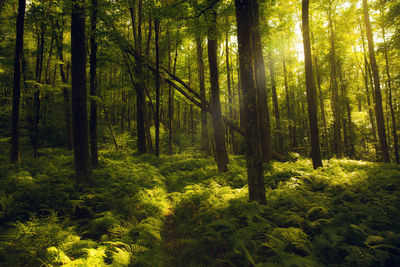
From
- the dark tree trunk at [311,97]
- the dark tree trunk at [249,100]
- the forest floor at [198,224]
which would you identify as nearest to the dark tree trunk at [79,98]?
the forest floor at [198,224]

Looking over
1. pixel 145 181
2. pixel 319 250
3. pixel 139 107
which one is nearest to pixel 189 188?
pixel 145 181

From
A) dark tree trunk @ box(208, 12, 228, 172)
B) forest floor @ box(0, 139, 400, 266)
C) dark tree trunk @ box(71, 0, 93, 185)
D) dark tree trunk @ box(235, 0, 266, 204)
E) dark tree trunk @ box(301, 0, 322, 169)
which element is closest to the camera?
forest floor @ box(0, 139, 400, 266)

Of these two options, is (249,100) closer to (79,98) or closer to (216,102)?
(216,102)

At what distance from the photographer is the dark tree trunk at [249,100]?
5180mm

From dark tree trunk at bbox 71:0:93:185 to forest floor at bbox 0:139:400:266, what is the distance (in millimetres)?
720

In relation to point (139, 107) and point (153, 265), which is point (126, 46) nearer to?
point (139, 107)

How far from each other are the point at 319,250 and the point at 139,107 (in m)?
14.3

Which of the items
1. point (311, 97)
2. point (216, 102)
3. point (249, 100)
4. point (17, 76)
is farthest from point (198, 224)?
point (17, 76)

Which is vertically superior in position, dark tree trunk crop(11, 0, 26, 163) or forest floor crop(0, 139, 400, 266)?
dark tree trunk crop(11, 0, 26, 163)

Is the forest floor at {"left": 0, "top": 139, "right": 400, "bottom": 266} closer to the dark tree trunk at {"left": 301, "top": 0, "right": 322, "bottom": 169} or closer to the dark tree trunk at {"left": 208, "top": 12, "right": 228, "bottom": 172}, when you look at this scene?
the dark tree trunk at {"left": 301, "top": 0, "right": 322, "bottom": 169}

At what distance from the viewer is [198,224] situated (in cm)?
512

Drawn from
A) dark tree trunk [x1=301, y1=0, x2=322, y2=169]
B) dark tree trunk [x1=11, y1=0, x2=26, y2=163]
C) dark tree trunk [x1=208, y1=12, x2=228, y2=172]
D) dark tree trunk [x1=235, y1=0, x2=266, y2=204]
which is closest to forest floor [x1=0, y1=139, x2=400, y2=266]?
dark tree trunk [x1=235, y1=0, x2=266, y2=204]

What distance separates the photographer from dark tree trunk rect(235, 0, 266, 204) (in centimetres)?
518

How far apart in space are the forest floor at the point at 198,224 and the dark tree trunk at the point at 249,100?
713mm
